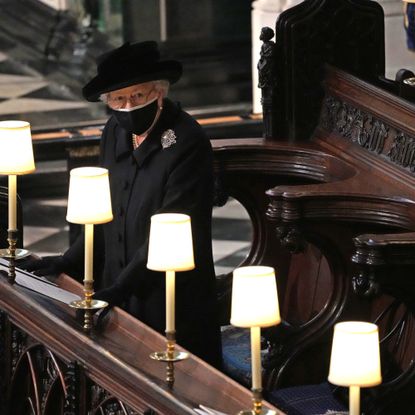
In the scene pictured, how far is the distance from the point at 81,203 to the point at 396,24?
6.71 m

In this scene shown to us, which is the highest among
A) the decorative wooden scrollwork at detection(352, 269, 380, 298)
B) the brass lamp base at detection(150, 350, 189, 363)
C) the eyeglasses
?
the eyeglasses

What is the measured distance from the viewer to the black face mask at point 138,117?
5.68m

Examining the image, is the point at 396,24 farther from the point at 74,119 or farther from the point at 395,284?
the point at 395,284

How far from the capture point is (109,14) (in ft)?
53.0

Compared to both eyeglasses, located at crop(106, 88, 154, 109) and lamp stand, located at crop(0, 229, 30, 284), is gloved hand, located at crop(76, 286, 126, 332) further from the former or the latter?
eyeglasses, located at crop(106, 88, 154, 109)

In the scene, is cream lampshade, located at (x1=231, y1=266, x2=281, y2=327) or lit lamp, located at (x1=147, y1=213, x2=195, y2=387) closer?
cream lampshade, located at (x1=231, y1=266, x2=281, y2=327)

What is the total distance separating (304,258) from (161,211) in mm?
1463

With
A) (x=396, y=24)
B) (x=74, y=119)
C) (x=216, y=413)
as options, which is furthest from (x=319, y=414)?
(x=74, y=119)

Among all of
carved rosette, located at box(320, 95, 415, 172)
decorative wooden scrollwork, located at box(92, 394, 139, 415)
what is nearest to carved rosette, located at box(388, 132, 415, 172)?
carved rosette, located at box(320, 95, 415, 172)

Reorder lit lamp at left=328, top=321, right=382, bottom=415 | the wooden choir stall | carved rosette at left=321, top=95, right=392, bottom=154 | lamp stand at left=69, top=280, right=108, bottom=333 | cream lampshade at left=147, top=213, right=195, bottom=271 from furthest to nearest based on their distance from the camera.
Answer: carved rosette at left=321, top=95, right=392, bottom=154
lamp stand at left=69, top=280, right=108, bottom=333
the wooden choir stall
cream lampshade at left=147, top=213, right=195, bottom=271
lit lamp at left=328, top=321, right=382, bottom=415

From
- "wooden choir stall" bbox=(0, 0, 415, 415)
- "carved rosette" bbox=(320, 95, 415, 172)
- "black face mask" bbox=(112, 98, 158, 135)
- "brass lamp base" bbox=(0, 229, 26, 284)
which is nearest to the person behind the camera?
"wooden choir stall" bbox=(0, 0, 415, 415)

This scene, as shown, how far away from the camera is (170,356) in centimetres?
477

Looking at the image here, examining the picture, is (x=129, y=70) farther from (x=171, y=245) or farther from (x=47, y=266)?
(x=171, y=245)

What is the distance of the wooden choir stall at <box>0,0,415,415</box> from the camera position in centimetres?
509
